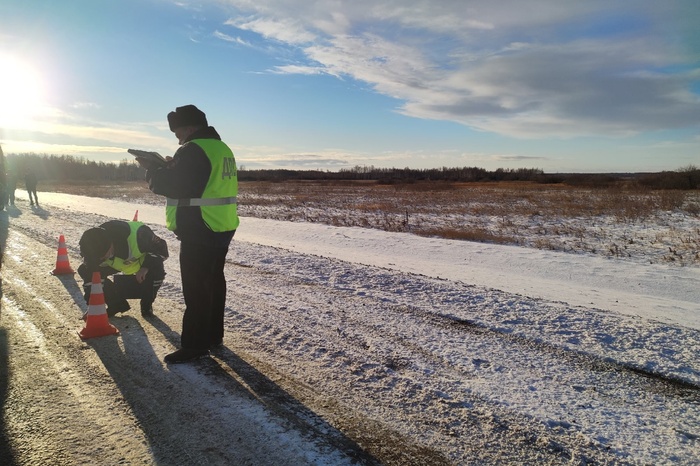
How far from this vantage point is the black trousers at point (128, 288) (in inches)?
203

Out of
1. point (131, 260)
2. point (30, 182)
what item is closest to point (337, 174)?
point (30, 182)

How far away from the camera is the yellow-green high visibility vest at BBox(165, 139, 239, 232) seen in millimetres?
3902

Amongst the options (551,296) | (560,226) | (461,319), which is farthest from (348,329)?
(560,226)

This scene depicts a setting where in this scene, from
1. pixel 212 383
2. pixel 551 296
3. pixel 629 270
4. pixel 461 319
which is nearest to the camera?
pixel 212 383

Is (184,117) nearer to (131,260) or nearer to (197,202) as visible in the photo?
(197,202)

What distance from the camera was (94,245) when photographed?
16.0ft

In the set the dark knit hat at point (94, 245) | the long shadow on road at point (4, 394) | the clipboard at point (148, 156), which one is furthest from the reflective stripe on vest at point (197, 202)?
the long shadow on road at point (4, 394)

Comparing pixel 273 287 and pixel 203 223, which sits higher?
pixel 203 223

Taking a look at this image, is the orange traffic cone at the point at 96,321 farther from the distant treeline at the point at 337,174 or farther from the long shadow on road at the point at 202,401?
the distant treeline at the point at 337,174

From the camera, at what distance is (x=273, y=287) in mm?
6895

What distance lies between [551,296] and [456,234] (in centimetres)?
830

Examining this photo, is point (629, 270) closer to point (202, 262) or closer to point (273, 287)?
point (273, 287)

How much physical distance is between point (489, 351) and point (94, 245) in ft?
15.1

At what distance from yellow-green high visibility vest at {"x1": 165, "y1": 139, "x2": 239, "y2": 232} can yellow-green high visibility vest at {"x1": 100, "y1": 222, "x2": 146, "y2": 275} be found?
1.35 meters
